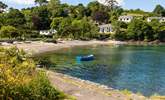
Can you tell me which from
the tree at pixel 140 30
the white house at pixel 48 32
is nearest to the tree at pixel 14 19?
the white house at pixel 48 32

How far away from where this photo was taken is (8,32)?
430ft

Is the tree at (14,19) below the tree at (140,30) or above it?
above

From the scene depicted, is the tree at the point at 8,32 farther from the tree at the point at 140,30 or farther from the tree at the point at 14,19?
the tree at the point at 140,30

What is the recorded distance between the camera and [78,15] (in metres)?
192

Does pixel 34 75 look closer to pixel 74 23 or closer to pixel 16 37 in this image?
pixel 16 37

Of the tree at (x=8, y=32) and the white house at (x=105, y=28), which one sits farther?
the white house at (x=105, y=28)

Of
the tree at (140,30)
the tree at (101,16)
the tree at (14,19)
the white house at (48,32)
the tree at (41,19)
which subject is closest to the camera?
the tree at (14,19)

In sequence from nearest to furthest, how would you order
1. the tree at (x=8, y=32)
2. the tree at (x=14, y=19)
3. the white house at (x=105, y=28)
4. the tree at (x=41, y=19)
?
1. the tree at (x=8, y=32)
2. the tree at (x=14, y=19)
3. the tree at (x=41, y=19)
4. the white house at (x=105, y=28)

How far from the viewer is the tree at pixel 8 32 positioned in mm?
130125

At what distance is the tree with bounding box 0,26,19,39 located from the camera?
427 feet

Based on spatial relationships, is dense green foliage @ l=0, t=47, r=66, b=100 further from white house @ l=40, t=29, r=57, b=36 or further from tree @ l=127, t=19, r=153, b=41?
white house @ l=40, t=29, r=57, b=36

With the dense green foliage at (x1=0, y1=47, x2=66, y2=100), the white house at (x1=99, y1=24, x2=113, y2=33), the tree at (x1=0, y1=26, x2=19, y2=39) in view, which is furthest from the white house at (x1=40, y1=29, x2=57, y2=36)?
the dense green foliage at (x1=0, y1=47, x2=66, y2=100)

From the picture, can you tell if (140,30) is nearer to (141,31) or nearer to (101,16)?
(141,31)

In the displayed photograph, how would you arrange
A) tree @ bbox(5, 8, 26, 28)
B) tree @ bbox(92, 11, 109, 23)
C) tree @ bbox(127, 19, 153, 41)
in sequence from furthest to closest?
tree @ bbox(92, 11, 109, 23) < tree @ bbox(127, 19, 153, 41) < tree @ bbox(5, 8, 26, 28)
